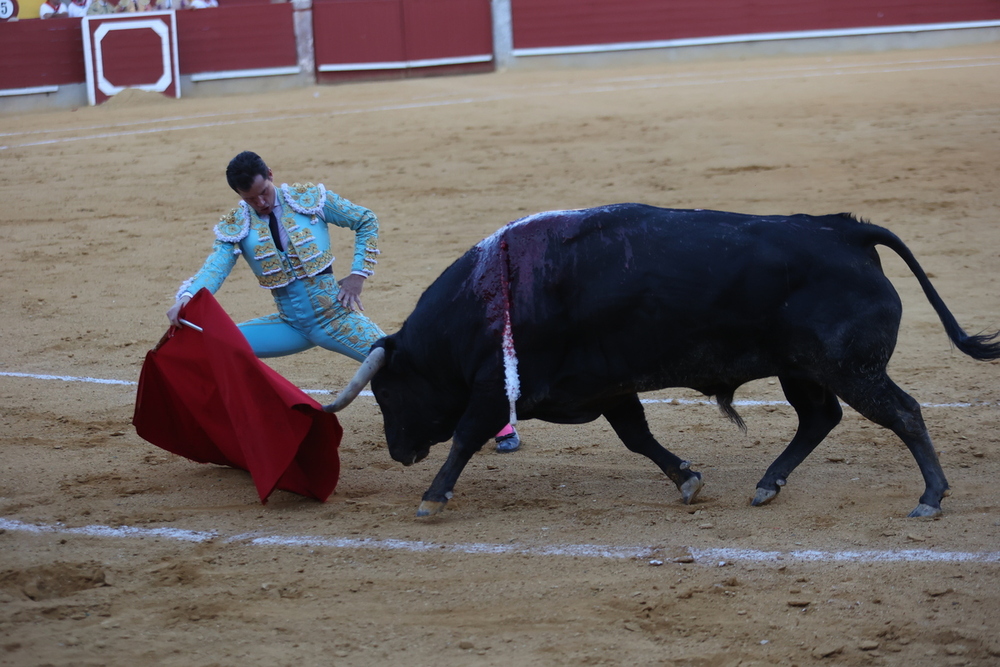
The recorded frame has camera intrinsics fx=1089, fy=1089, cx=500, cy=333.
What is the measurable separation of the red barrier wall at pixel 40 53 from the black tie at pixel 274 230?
38.1 ft

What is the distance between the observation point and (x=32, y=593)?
3105 millimetres

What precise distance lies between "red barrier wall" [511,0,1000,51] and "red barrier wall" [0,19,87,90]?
5870mm

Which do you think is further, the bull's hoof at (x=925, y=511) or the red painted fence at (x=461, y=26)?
the red painted fence at (x=461, y=26)

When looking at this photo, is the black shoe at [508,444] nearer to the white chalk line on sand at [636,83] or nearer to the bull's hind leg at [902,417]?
the bull's hind leg at [902,417]

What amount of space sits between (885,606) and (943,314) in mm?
1122

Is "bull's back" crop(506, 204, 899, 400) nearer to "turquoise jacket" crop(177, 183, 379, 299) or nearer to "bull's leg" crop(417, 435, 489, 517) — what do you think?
"bull's leg" crop(417, 435, 489, 517)

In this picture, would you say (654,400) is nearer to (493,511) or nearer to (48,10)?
(493,511)

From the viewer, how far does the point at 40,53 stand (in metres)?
14.1

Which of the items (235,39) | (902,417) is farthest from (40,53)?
(902,417)

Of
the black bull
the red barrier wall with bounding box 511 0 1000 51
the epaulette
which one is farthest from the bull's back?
the red barrier wall with bounding box 511 0 1000 51

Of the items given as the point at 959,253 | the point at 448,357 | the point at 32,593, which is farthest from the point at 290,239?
the point at 959,253

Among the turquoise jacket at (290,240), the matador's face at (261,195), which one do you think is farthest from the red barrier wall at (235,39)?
the matador's face at (261,195)

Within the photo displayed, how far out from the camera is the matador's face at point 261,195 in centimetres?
381

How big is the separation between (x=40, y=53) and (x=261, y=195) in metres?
11.8
